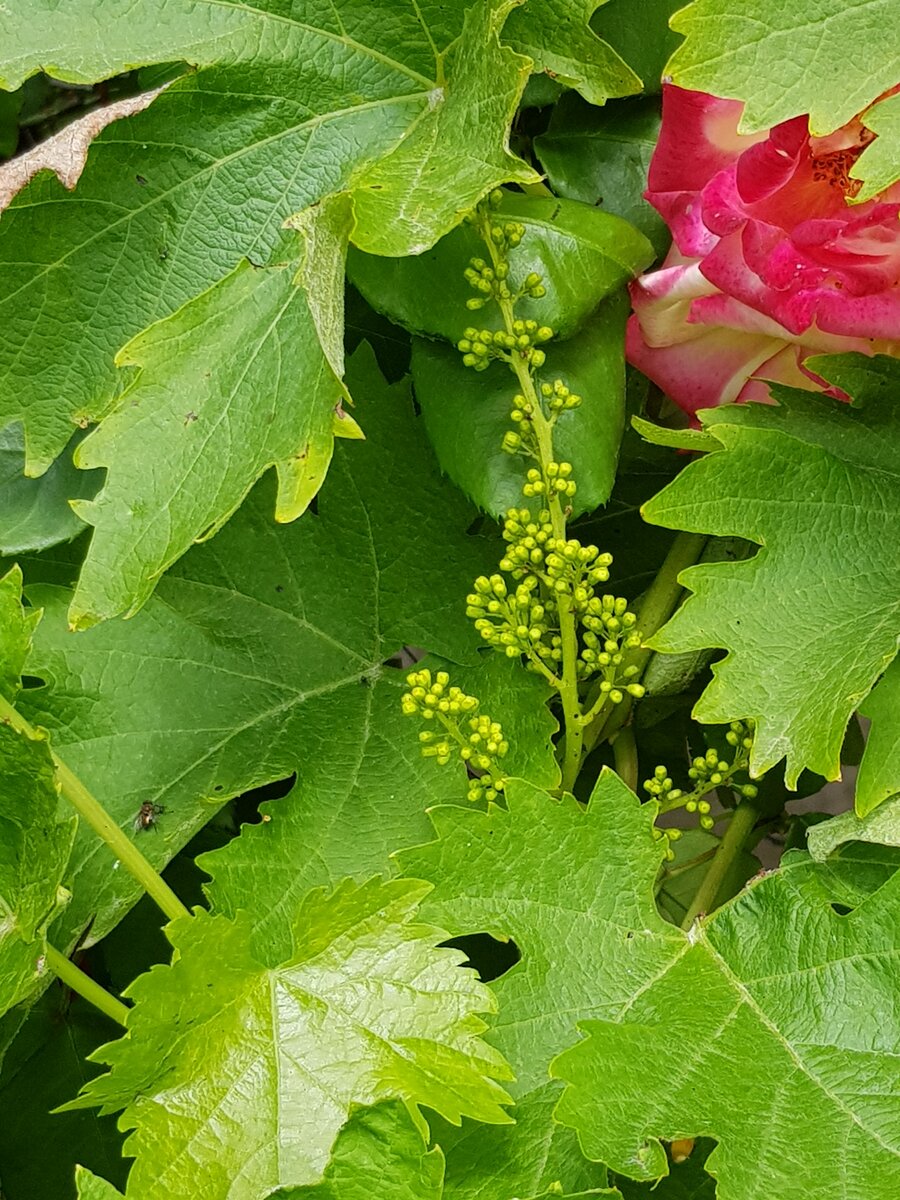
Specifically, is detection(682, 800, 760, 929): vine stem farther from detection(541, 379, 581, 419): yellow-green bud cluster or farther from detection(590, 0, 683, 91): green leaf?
detection(590, 0, 683, 91): green leaf

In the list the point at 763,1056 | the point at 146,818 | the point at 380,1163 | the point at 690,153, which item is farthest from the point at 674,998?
the point at 690,153

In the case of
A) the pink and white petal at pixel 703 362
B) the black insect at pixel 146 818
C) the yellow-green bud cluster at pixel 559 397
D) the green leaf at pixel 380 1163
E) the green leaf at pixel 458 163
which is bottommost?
the green leaf at pixel 380 1163

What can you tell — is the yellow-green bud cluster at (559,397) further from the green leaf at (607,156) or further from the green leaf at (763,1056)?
the green leaf at (763,1056)

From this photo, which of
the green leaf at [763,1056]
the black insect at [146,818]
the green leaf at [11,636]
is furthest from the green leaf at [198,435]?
the green leaf at [763,1056]

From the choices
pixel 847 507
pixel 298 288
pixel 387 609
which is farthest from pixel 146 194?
pixel 847 507

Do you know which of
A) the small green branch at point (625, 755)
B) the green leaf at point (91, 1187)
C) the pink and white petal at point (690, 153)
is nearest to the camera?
the green leaf at point (91, 1187)

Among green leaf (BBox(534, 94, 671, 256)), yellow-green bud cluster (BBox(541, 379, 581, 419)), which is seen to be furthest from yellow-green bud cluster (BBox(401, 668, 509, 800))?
A: green leaf (BBox(534, 94, 671, 256))
